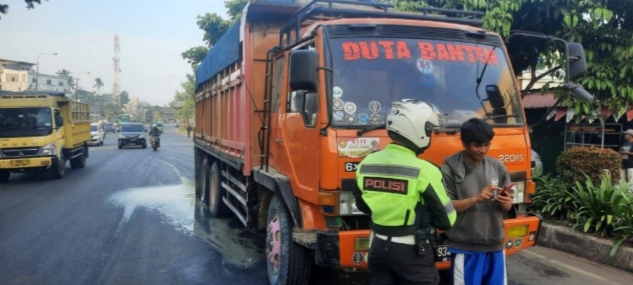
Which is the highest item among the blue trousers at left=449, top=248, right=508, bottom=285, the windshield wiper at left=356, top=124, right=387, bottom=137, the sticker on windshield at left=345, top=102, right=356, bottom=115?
the sticker on windshield at left=345, top=102, right=356, bottom=115

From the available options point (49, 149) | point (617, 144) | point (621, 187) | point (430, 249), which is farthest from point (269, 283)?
point (49, 149)

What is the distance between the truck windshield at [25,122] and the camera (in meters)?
14.8

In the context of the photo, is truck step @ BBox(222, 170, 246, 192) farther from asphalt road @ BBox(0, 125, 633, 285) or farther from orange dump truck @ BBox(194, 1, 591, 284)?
orange dump truck @ BBox(194, 1, 591, 284)

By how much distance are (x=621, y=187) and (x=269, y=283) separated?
421cm

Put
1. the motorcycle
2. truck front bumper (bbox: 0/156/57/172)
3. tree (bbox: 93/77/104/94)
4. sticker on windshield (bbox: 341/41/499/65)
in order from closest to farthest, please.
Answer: sticker on windshield (bbox: 341/41/499/65), truck front bumper (bbox: 0/156/57/172), the motorcycle, tree (bbox: 93/77/104/94)

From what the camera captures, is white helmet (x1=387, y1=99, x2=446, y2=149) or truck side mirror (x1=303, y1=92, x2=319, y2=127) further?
truck side mirror (x1=303, y1=92, x2=319, y2=127)

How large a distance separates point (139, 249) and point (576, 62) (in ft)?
17.5

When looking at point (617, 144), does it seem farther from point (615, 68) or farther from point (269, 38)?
point (269, 38)

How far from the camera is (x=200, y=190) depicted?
35.3ft

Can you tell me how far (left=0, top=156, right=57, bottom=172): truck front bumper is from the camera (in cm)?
1451

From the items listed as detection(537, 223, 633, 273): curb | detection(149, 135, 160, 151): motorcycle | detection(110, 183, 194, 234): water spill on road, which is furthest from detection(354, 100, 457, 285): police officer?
detection(149, 135, 160, 151): motorcycle

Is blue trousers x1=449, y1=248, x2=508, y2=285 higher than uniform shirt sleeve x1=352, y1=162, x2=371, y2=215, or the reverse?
uniform shirt sleeve x1=352, y1=162, x2=371, y2=215

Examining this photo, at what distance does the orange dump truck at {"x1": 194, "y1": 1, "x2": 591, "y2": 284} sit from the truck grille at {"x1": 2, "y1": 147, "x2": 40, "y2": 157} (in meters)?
11.8

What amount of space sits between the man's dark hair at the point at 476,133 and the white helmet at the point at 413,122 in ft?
1.37
